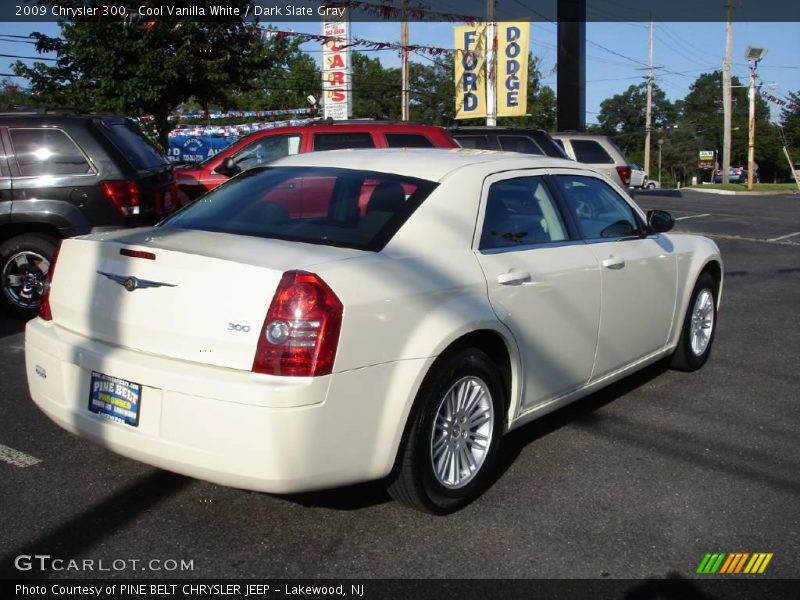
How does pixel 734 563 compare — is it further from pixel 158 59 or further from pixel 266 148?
pixel 158 59

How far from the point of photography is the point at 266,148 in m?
11.5

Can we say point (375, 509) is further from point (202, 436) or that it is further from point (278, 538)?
point (202, 436)

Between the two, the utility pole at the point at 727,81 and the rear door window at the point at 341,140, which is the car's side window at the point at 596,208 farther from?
the utility pole at the point at 727,81

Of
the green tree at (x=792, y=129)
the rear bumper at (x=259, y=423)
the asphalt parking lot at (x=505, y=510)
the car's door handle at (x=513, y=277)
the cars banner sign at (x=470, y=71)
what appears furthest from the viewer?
the green tree at (x=792, y=129)

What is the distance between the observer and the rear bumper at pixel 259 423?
3215 mm

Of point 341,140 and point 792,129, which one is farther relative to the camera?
point 792,129

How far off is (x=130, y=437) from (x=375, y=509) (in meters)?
1.13

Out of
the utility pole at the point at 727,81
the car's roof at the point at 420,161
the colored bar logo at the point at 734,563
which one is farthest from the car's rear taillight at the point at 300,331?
the utility pole at the point at 727,81

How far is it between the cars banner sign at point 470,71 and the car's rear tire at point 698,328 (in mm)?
16798

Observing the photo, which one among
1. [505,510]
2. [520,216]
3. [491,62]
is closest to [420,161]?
[520,216]

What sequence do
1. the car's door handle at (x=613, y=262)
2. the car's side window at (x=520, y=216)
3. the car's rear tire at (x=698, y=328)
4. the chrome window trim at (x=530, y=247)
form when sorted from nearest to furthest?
1. the chrome window trim at (x=530, y=247)
2. the car's side window at (x=520, y=216)
3. the car's door handle at (x=613, y=262)
4. the car's rear tire at (x=698, y=328)

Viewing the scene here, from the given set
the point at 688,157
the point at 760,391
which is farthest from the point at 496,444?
the point at 688,157

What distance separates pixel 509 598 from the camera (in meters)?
3.20

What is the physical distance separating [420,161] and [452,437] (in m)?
1.45
